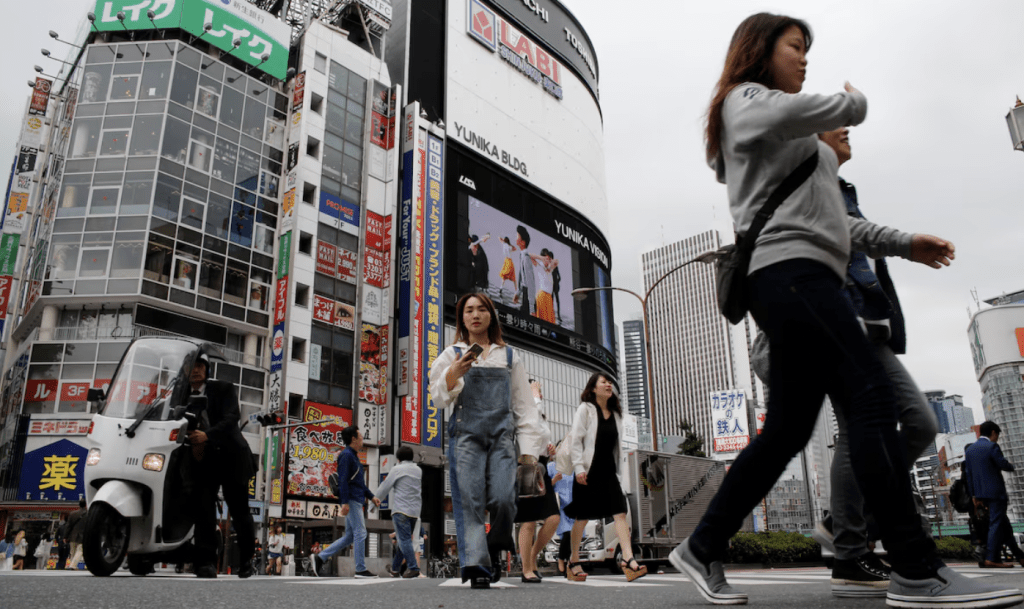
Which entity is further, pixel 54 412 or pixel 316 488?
pixel 316 488

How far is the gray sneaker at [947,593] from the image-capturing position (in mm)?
2066

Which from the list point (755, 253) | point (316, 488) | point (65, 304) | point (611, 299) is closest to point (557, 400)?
point (611, 299)

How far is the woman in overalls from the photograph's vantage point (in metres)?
4.38

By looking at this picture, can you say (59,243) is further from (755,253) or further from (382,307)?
(755,253)

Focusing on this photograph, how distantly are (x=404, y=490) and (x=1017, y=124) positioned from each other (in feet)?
35.4

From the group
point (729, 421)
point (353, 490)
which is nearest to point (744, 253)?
point (353, 490)

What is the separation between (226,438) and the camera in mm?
5629

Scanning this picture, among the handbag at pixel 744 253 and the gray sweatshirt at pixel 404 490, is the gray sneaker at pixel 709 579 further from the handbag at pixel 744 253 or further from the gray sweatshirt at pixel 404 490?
the gray sweatshirt at pixel 404 490

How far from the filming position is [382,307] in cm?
3444

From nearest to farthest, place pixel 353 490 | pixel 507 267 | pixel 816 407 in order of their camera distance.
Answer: pixel 816 407 → pixel 353 490 → pixel 507 267

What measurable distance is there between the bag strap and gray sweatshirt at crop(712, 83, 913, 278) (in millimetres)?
16

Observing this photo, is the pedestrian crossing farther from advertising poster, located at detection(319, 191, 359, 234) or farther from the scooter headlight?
advertising poster, located at detection(319, 191, 359, 234)

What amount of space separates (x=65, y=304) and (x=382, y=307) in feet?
39.8

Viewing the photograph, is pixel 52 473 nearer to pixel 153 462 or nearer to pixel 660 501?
pixel 660 501
